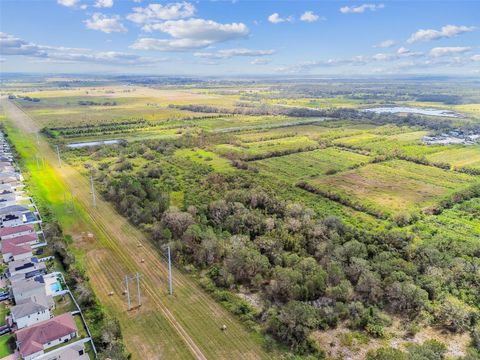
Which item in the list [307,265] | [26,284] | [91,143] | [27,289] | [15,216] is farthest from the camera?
[91,143]

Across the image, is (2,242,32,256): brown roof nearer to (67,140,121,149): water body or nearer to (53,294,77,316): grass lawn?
(53,294,77,316): grass lawn

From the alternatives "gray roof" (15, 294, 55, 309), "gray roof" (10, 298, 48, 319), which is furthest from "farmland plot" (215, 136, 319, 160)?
"gray roof" (10, 298, 48, 319)

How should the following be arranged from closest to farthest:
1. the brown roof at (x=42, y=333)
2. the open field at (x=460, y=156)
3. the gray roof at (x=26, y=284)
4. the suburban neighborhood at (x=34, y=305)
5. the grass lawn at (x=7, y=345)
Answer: the brown roof at (x=42, y=333) < the suburban neighborhood at (x=34, y=305) < the grass lawn at (x=7, y=345) < the gray roof at (x=26, y=284) < the open field at (x=460, y=156)

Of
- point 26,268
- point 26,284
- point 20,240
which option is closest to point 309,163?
point 20,240

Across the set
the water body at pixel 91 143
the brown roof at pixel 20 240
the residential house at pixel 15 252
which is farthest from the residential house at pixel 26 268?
the water body at pixel 91 143

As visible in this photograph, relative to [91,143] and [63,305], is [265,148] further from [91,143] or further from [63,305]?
[63,305]

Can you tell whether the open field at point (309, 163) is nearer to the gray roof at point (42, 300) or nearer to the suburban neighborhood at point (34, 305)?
the suburban neighborhood at point (34, 305)
